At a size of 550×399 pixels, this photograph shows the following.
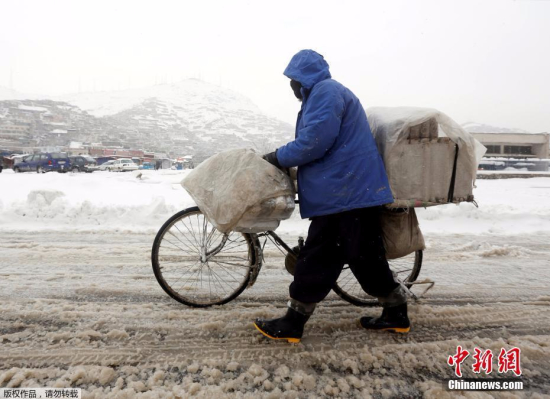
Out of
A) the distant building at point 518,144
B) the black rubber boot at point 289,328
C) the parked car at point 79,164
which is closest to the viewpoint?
the black rubber boot at point 289,328

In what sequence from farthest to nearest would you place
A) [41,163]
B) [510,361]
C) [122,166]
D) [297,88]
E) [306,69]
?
[122,166] → [41,163] → [297,88] → [306,69] → [510,361]

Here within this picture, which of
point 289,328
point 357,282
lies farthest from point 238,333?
point 357,282

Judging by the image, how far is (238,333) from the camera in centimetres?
234

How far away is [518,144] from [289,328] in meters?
59.2

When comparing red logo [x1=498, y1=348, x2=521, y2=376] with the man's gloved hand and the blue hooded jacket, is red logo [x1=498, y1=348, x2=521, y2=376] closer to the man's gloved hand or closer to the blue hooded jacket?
the blue hooded jacket

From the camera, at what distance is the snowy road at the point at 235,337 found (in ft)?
5.99

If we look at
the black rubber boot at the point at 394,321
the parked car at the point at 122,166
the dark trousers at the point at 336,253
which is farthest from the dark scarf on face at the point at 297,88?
the parked car at the point at 122,166

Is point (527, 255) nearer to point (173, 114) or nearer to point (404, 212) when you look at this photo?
point (404, 212)

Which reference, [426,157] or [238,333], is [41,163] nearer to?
[238,333]

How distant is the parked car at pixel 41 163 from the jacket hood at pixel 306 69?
31110 millimetres

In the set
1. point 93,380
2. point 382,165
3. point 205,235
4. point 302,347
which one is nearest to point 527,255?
point 382,165

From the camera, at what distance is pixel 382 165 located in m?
2.20

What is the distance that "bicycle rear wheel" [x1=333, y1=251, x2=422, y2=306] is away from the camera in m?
2.87

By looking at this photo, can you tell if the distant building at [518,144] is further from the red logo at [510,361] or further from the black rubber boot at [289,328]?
the black rubber boot at [289,328]
